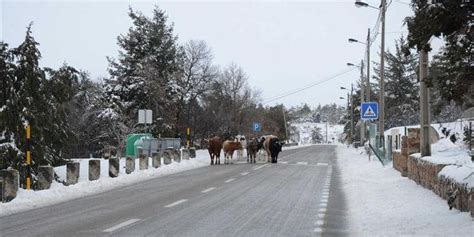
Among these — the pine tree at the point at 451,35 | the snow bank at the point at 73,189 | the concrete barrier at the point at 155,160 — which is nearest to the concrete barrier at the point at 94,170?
the snow bank at the point at 73,189

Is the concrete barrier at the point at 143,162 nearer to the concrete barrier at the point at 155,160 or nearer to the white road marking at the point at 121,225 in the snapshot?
the concrete barrier at the point at 155,160

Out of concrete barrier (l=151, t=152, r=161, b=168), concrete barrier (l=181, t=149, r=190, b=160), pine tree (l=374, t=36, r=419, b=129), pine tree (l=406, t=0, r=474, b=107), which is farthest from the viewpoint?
pine tree (l=374, t=36, r=419, b=129)

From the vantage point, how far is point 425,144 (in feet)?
55.7

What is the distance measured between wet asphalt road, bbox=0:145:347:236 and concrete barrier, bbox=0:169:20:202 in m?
1.42

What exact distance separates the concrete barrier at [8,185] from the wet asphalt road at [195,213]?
55.7 inches

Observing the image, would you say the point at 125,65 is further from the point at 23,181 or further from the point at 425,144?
the point at 425,144

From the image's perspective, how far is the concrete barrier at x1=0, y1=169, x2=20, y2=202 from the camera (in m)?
14.1

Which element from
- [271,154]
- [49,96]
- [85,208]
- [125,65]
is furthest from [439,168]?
[125,65]

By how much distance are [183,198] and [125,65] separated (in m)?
41.7

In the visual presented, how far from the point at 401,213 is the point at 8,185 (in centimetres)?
949

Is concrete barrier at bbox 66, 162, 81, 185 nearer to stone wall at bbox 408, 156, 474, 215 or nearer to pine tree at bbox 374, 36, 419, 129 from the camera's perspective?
stone wall at bbox 408, 156, 474, 215

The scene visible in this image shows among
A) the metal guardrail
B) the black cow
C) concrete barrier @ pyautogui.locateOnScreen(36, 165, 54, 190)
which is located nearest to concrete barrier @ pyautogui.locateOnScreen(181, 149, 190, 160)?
the metal guardrail

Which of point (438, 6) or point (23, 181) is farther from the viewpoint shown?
point (23, 181)

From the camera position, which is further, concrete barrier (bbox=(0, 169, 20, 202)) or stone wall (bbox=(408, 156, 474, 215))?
concrete barrier (bbox=(0, 169, 20, 202))
